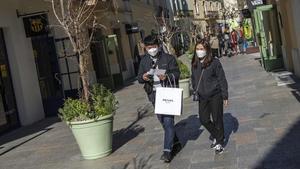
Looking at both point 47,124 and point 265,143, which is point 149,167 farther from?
point 47,124

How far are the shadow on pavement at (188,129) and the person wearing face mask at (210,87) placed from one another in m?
0.94

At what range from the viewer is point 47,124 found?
1415 centimetres

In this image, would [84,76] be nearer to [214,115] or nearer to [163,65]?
[163,65]

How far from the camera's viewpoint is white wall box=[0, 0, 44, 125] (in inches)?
570

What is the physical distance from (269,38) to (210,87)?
459 inches

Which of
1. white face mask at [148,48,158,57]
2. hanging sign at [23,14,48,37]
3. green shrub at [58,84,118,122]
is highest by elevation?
hanging sign at [23,14,48,37]

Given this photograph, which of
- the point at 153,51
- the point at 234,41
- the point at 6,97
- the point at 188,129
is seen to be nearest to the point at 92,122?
the point at 153,51

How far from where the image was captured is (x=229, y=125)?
942cm

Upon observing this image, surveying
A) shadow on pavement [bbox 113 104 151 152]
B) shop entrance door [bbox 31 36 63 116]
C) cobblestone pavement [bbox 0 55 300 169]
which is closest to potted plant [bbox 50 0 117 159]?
cobblestone pavement [bbox 0 55 300 169]

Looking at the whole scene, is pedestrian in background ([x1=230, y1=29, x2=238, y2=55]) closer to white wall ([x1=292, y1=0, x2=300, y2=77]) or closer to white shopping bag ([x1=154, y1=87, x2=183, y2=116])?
white wall ([x1=292, y1=0, x2=300, y2=77])

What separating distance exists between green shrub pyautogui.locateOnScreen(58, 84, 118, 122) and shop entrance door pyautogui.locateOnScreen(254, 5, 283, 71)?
1044cm

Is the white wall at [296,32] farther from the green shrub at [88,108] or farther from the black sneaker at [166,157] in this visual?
the black sneaker at [166,157]

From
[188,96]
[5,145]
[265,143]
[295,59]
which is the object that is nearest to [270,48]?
[295,59]

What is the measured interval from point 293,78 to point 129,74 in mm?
14544
